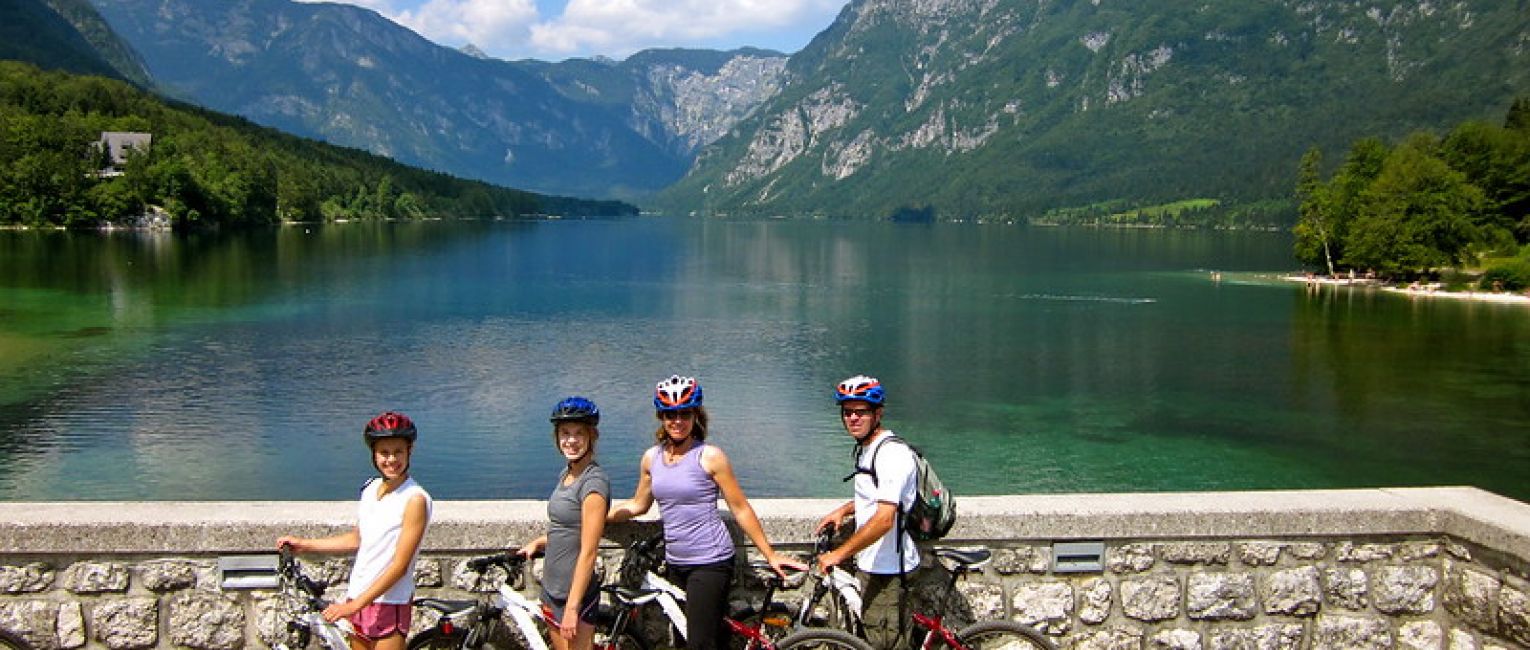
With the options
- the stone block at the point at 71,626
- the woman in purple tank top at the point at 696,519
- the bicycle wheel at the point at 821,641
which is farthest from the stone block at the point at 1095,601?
the stone block at the point at 71,626

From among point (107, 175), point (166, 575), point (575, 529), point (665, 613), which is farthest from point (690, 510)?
point (107, 175)

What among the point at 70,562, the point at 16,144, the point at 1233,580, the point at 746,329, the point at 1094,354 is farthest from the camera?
the point at 16,144

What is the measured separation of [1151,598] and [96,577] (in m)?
7.14

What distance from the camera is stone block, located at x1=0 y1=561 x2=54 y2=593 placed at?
7.10m

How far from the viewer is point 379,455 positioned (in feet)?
21.3

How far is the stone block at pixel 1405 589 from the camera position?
7871 mm

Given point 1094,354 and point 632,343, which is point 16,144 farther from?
point 1094,354

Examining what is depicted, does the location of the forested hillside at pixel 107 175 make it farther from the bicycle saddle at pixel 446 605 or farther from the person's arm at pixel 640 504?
the person's arm at pixel 640 504

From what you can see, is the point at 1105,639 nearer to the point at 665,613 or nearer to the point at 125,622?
the point at 665,613

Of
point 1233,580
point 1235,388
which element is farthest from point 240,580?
point 1235,388

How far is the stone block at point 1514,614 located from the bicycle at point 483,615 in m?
6.26

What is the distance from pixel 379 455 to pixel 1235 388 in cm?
4216

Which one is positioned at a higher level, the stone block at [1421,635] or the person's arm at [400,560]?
the person's arm at [400,560]

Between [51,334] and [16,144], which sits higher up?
[16,144]
